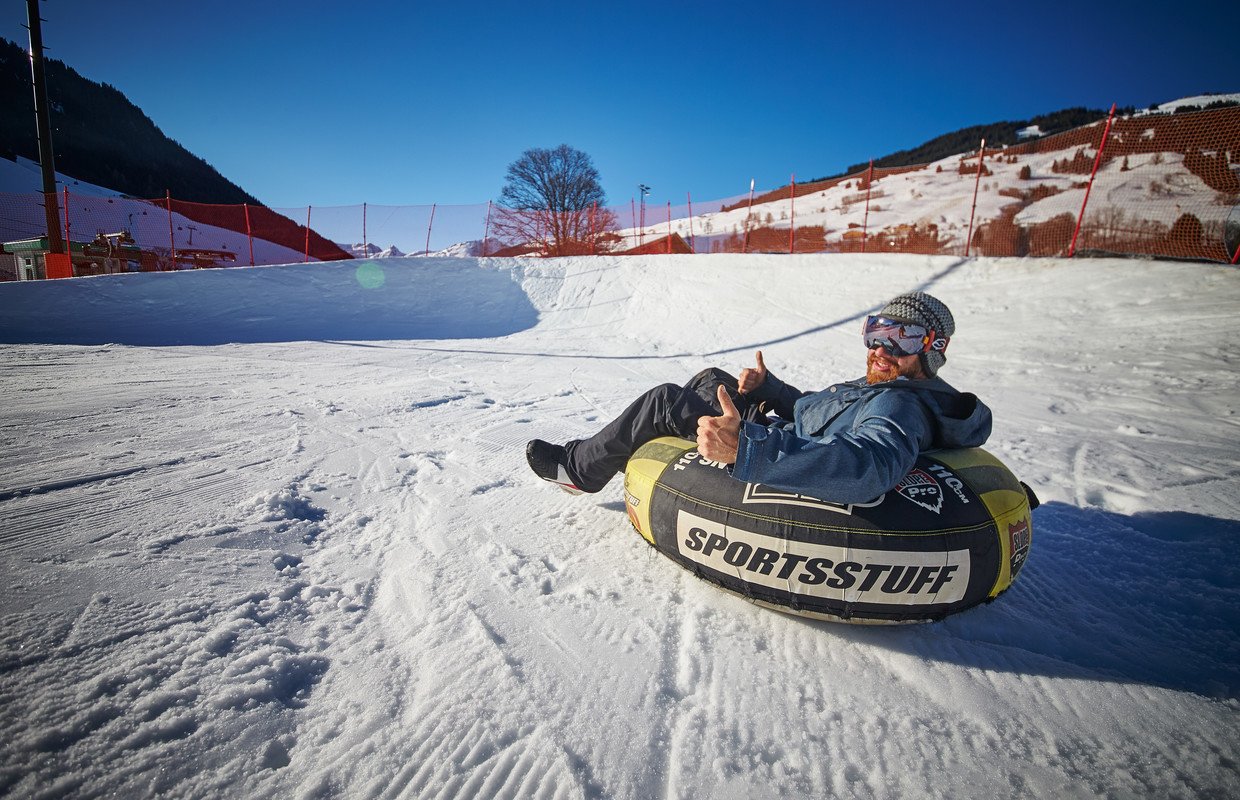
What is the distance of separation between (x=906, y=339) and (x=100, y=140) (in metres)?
60.8

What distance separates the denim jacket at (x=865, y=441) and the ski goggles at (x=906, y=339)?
183 millimetres

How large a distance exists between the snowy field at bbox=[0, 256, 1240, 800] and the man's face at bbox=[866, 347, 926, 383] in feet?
3.54

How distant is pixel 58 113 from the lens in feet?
119

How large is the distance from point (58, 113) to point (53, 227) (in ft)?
139

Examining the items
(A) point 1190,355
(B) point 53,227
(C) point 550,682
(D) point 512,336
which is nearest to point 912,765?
(C) point 550,682

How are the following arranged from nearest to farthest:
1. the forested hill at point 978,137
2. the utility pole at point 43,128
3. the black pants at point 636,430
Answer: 1. the black pants at point 636,430
2. the utility pole at point 43,128
3. the forested hill at point 978,137

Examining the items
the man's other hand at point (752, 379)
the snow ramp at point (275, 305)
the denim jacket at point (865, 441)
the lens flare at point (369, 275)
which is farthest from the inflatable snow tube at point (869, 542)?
the lens flare at point (369, 275)

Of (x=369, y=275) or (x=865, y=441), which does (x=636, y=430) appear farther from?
(x=369, y=275)

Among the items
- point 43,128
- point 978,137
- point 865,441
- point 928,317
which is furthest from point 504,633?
point 978,137

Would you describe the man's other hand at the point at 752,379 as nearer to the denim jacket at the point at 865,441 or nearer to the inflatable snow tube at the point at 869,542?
the denim jacket at the point at 865,441

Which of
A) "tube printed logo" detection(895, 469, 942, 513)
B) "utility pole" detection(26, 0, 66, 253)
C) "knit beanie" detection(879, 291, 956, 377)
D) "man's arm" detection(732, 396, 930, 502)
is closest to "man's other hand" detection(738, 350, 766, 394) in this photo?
"knit beanie" detection(879, 291, 956, 377)

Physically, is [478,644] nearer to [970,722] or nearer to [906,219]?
[970,722]

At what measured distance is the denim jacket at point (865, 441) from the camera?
1489mm

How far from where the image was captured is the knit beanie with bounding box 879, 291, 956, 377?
207 centimetres
